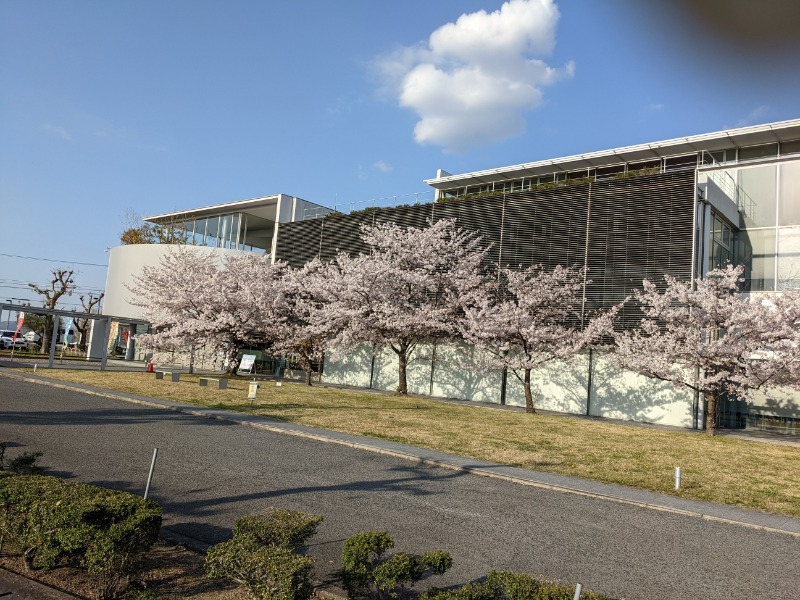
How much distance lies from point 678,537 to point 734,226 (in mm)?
27538

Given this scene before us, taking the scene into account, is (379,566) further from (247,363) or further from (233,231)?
(233,231)

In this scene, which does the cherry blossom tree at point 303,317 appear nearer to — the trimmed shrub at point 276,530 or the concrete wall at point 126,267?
the concrete wall at point 126,267

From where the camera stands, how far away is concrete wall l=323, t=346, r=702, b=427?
1110 inches

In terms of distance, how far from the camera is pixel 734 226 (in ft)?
102

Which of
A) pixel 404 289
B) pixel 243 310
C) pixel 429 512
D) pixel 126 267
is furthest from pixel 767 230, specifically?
pixel 126 267

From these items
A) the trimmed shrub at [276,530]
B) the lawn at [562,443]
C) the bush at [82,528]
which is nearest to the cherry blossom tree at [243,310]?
the lawn at [562,443]

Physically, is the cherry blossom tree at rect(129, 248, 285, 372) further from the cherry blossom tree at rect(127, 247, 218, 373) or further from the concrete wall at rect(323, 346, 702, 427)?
the concrete wall at rect(323, 346, 702, 427)

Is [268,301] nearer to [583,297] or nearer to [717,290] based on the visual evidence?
[583,297]

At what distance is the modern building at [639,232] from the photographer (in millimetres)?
28188

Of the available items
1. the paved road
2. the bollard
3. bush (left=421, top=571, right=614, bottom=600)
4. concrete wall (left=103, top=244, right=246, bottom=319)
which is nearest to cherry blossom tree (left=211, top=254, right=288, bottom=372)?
concrete wall (left=103, top=244, right=246, bottom=319)

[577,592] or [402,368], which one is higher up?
[402,368]

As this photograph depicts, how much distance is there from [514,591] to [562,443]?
1364 centimetres

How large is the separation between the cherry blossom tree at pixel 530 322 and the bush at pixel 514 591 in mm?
23706

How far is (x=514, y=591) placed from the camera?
437cm
